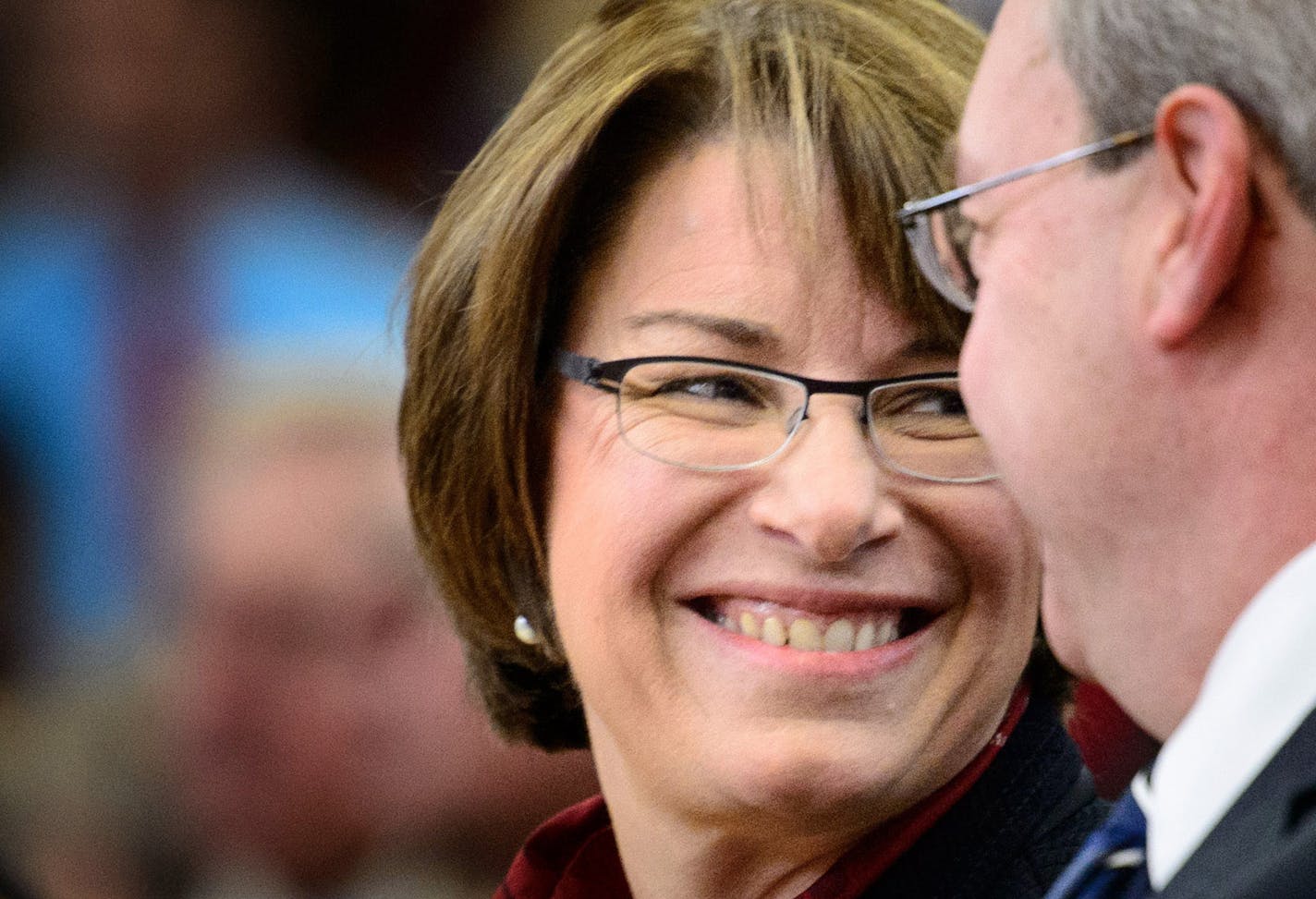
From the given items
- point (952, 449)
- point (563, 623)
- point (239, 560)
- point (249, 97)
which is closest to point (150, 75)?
point (249, 97)

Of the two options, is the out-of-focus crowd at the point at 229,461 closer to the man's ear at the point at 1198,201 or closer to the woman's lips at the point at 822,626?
the woman's lips at the point at 822,626

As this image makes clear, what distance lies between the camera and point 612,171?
181 cm

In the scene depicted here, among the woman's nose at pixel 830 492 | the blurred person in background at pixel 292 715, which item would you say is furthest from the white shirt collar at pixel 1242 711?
the blurred person in background at pixel 292 715

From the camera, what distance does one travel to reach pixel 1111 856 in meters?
1.33

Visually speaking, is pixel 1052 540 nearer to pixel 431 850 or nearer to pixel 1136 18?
pixel 1136 18

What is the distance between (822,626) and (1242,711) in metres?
0.63

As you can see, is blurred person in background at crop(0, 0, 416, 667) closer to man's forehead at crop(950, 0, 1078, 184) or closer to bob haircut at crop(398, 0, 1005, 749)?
bob haircut at crop(398, 0, 1005, 749)

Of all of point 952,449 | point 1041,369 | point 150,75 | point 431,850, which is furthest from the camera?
point 150,75

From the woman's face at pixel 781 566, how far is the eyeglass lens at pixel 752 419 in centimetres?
2

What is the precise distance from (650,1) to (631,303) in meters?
0.37

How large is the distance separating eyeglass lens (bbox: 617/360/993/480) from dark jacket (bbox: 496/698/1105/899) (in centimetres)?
31

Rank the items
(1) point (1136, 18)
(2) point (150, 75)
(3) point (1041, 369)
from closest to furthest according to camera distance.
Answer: (1) point (1136, 18)
(3) point (1041, 369)
(2) point (150, 75)

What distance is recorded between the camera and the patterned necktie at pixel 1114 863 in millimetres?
1306

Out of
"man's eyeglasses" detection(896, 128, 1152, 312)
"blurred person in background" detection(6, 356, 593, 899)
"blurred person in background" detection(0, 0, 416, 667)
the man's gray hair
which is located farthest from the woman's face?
"blurred person in background" detection(0, 0, 416, 667)
